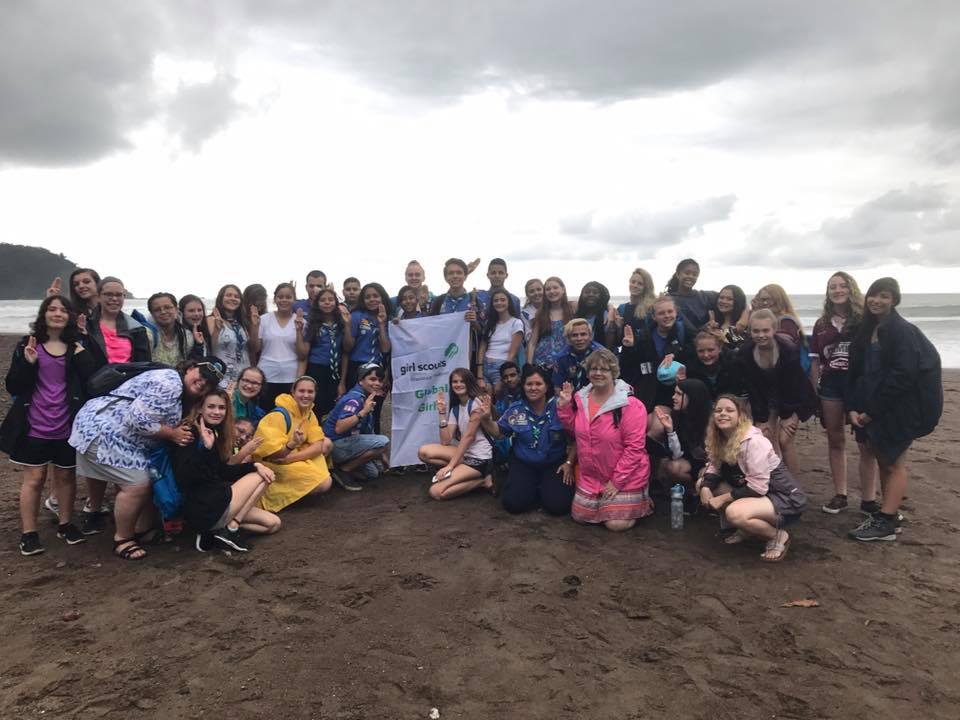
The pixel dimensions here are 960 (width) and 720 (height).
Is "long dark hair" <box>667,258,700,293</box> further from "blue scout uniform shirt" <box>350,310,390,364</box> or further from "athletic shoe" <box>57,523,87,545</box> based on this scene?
"athletic shoe" <box>57,523,87,545</box>

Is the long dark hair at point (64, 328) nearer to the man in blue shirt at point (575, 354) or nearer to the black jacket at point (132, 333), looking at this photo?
the black jacket at point (132, 333)

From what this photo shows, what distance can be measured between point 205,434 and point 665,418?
3.66m

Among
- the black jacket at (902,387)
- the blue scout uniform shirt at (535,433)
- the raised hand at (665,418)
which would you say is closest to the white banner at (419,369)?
the blue scout uniform shirt at (535,433)

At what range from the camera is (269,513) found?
5.23 meters

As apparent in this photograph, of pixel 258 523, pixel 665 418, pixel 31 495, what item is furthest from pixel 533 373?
pixel 31 495

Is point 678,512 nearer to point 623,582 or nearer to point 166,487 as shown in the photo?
point 623,582

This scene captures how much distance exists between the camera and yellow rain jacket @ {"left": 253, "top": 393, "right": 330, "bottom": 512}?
18.1 feet

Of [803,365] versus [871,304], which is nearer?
[871,304]

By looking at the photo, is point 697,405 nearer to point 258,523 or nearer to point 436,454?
point 436,454

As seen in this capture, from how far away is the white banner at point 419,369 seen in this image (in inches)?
274

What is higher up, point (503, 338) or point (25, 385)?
point (503, 338)

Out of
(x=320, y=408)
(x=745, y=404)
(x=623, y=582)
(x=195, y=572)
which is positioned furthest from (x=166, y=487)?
(x=745, y=404)

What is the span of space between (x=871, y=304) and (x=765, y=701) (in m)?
3.19

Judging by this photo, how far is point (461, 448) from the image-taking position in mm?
6066
